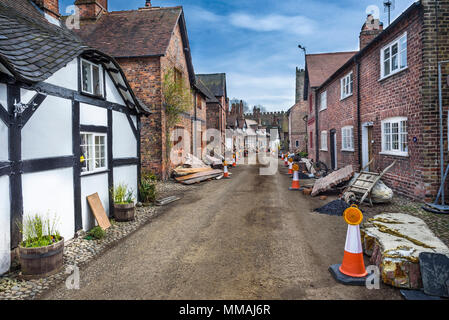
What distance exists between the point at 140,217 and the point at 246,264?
13.8ft

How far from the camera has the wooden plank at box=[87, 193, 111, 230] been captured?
647 centimetres

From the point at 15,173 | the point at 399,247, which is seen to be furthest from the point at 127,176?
the point at 399,247

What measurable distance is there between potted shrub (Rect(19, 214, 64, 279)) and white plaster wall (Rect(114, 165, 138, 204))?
326 centimetres

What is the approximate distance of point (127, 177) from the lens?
338 inches

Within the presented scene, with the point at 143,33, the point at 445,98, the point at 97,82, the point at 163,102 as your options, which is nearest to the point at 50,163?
the point at 97,82

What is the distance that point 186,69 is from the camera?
18.0m

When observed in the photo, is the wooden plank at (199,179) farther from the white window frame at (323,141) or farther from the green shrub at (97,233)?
the white window frame at (323,141)

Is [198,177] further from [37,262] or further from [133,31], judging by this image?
[37,262]

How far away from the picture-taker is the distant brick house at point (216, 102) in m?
30.2

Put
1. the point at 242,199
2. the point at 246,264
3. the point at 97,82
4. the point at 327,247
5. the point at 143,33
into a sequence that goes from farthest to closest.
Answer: the point at 143,33 → the point at 242,199 → the point at 97,82 → the point at 327,247 → the point at 246,264

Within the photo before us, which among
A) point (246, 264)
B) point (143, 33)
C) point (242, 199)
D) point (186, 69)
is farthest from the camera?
point (186, 69)

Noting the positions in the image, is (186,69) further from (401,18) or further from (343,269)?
(343,269)

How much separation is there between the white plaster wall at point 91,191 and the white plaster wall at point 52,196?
42cm

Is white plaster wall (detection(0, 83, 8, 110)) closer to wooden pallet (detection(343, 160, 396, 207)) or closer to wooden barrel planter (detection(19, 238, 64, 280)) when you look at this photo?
wooden barrel planter (detection(19, 238, 64, 280))
